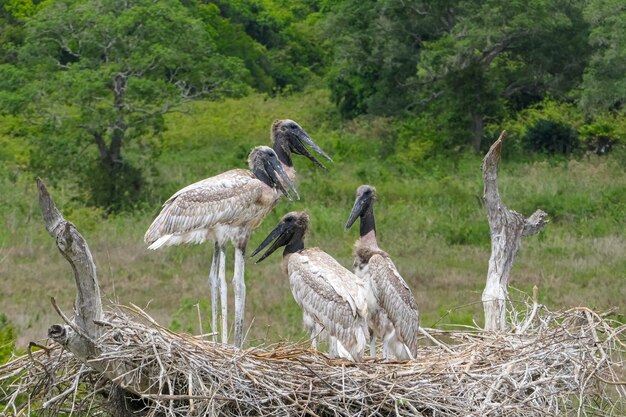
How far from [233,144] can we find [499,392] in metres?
25.3

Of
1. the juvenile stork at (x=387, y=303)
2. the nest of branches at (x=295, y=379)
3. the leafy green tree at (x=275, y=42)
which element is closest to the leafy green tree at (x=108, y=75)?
the leafy green tree at (x=275, y=42)

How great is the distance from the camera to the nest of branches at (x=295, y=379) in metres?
8.34

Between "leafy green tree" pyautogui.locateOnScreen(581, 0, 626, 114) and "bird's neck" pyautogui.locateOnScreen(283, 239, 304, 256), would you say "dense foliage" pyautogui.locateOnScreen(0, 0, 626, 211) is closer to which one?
"leafy green tree" pyautogui.locateOnScreen(581, 0, 626, 114)

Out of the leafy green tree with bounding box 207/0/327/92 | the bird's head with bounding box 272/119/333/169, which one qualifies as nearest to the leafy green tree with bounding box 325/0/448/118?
the leafy green tree with bounding box 207/0/327/92

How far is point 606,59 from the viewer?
29969 mm

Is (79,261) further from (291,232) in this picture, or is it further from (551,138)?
(551,138)

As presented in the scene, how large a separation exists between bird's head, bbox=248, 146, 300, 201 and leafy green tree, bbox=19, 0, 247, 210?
16244 millimetres

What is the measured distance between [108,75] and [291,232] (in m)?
17.5

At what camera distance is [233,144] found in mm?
33812

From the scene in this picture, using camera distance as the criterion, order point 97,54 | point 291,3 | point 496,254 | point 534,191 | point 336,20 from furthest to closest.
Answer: point 291,3 → point 336,20 → point 97,54 → point 534,191 → point 496,254

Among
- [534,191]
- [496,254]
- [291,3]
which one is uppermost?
[496,254]

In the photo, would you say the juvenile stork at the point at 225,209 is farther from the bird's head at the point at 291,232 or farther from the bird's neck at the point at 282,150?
the bird's neck at the point at 282,150

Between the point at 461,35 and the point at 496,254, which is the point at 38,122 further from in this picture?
the point at 496,254

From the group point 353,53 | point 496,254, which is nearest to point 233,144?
point 353,53
